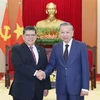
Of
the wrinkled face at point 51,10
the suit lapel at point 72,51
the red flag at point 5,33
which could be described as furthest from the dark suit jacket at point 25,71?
the wrinkled face at point 51,10

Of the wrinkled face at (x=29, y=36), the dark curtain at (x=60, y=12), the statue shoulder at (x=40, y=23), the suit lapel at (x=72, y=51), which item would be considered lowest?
the suit lapel at (x=72, y=51)

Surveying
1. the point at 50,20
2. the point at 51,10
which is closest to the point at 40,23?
the point at 50,20

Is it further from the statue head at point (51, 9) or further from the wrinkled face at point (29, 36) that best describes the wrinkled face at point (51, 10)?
the wrinkled face at point (29, 36)

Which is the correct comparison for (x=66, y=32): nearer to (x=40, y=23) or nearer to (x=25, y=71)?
(x=25, y=71)

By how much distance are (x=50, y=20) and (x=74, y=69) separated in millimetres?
5309

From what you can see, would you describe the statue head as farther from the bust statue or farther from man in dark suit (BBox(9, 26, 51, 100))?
man in dark suit (BBox(9, 26, 51, 100))

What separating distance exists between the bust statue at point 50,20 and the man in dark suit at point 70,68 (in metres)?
5.03

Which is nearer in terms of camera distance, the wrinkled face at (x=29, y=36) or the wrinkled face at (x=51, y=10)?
the wrinkled face at (x=29, y=36)

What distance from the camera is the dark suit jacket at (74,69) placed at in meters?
3.08

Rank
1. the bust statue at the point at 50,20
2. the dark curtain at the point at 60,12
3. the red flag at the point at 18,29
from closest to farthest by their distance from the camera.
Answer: the red flag at the point at 18,29 < the bust statue at the point at 50,20 < the dark curtain at the point at 60,12

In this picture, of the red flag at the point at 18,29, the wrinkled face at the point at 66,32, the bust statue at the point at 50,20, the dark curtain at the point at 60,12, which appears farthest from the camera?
the dark curtain at the point at 60,12

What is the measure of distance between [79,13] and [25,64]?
566 centimetres

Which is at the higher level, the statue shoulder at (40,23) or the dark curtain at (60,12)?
the dark curtain at (60,12)

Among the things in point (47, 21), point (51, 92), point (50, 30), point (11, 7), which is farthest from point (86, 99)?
point (11, 7)
